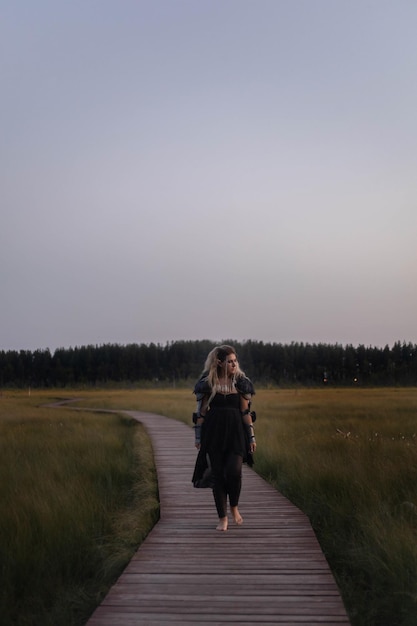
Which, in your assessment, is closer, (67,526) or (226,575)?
(226,575)

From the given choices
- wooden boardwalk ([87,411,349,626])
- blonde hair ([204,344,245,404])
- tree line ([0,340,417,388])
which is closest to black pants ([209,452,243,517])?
wooden boardwalk ([87,411,349,626])

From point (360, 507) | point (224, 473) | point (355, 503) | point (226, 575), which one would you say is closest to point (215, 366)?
point (224, 473)

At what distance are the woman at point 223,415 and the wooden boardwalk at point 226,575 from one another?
661 mm

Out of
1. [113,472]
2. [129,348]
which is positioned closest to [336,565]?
[113,472]

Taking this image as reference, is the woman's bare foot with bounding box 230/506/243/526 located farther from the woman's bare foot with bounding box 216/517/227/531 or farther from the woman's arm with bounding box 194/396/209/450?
the woman's arm with bounding box 194/396/209/450

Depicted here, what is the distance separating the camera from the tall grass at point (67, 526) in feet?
23.9

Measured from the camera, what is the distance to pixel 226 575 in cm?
612

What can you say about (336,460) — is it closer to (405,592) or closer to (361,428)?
(405,592)

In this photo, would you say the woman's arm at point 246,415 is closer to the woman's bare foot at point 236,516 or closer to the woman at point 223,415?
the woman at point 223,415

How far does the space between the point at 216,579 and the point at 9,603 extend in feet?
8.89

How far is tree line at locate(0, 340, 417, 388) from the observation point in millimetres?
115938

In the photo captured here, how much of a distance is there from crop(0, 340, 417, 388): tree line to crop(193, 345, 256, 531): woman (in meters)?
106

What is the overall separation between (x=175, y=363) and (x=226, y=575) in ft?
370

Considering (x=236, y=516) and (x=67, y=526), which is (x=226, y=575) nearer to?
(x=236, y=516)
